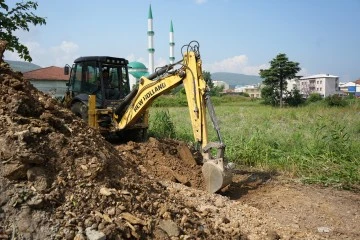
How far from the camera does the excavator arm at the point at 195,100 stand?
202 inches

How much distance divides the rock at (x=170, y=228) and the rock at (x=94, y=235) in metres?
0.61

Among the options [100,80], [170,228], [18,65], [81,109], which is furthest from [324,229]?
[18,65]

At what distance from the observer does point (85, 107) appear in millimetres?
7777

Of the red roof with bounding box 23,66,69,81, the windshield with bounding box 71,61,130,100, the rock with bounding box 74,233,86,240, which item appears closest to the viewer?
the rock with bounding box 74,233,86,240

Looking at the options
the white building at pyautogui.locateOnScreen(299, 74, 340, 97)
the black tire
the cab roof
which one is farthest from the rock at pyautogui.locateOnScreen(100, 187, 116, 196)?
the white building at pyautogui.locateOnScreen(299, 74, 340, 97)

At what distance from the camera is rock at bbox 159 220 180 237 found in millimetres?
3365

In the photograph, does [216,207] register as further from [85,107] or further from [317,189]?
[85,107]

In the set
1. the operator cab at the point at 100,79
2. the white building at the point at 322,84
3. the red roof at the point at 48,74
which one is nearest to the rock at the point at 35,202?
the operator cab at the point at 100,79

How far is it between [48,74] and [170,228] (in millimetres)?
41859

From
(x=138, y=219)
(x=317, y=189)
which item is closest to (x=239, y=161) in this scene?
(x=317, y=189)

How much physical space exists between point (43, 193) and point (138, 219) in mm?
839

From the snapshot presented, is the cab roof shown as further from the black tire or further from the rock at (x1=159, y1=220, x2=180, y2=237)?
the rock at (x1=159, y1=220, x2=180, y2=237)

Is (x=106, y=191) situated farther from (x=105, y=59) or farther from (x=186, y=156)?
(x=105, y=59)

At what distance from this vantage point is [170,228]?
11.1 feet
